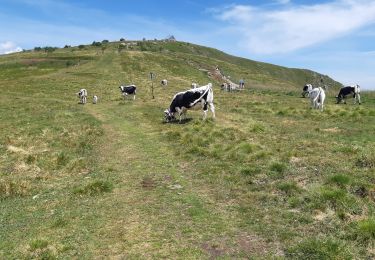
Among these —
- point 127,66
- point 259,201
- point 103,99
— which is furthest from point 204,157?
point 127,66

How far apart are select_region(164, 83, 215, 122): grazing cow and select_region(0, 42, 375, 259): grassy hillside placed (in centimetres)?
140

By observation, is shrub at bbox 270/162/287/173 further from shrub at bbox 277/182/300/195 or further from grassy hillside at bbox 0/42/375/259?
shrub at bbox 277/182/300/195

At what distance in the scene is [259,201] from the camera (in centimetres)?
1409

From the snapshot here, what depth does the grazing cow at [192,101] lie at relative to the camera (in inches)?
1286

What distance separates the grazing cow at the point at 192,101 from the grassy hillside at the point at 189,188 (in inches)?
55.0

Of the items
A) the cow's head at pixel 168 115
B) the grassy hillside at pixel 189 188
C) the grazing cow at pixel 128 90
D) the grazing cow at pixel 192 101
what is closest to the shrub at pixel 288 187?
the grassy hillside at pixel 189 188

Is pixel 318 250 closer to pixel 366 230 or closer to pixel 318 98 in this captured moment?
pixel 366 230

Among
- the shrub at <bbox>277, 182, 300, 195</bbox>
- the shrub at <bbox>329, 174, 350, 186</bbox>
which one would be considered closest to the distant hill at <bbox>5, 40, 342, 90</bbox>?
the shrub at <bbox>329, 174, 350, 186</bbox>

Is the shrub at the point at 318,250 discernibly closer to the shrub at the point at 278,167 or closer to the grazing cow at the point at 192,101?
the shrub at the point at 278,167

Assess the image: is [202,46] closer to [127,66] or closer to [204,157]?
[127,66]

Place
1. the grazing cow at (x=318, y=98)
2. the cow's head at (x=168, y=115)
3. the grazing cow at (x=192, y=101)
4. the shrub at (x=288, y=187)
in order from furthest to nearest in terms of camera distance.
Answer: the grazing cow at (x=318, y=98) → the cow's head at (x=168, y=115) → the grazing cow at (x=192, y=101) → the shrub at (x=288, y=187)

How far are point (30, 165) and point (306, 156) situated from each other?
510 inches

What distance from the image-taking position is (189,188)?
15.9 m

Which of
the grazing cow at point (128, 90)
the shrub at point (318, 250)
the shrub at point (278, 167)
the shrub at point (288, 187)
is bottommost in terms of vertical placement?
the shrub at point (318, 250)
